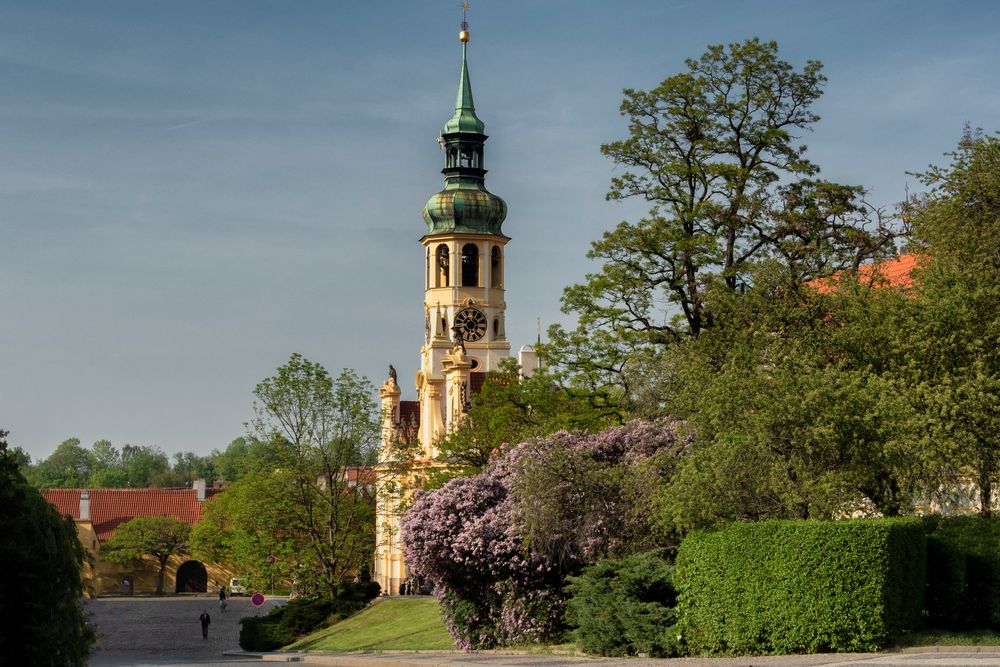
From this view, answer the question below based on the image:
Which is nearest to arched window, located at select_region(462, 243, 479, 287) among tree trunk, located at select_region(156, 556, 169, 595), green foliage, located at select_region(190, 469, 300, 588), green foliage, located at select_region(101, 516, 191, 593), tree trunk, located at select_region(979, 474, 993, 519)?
green foliage, located at select_region(101, 516, 191, 593)

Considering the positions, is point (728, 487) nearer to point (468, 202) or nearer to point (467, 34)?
point (468, 202)

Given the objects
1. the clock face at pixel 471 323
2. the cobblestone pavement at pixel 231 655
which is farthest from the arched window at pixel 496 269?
the cobblestone pavement at pixel 231 655

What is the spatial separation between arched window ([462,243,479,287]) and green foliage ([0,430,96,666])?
73207 millimetres

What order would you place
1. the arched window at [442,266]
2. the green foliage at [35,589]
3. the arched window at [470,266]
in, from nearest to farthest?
1. the green foliage at [35,589]
2. the arched window at [470,266]
3. the arched window at [442,266]

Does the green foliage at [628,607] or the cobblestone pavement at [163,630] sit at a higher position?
the green foliage at [628,607]

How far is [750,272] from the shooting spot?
39625 mm

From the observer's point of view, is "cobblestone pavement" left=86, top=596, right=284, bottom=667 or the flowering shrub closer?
the flowering shrub

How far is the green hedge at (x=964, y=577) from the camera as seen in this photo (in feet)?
99.4

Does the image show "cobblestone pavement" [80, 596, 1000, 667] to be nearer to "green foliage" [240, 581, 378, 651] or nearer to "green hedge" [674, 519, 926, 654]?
"green hedge" [674, 519, 926, 654]

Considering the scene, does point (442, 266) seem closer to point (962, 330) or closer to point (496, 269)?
point (496, 269)

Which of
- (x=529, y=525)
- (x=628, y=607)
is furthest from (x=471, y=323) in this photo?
(x=628, y=607)

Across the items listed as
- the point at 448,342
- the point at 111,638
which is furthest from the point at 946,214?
the point at 448,342

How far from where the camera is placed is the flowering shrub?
37.9 metres

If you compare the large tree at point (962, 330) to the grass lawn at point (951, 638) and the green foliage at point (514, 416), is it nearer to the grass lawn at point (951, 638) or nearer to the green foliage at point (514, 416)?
the grass lawn at point (951, 638)
